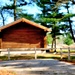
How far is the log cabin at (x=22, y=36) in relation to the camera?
3419cm

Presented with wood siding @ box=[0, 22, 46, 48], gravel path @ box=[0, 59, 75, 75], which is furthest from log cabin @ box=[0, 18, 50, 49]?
gravel path @ box=[0, 59, 75, 75]

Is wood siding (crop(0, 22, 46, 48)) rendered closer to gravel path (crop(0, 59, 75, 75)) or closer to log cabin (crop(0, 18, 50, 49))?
log cabin (crop(0, 18, 50, 49))

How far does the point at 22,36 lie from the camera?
113 ft

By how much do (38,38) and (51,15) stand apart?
526 inches

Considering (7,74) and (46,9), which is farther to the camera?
(46,9)

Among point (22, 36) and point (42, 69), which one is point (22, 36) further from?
point (42, 69)

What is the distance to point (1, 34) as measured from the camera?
34156mm

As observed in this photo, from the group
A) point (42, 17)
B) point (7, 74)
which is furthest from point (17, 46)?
point (7, 74)

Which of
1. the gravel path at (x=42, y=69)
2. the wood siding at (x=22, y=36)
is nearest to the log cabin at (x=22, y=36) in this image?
the wood siding at (x=22, y=36)

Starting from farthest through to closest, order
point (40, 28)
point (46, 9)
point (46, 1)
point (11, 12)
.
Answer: point (11, 12), point (46, 9), point (46, 1), point (40, 28)

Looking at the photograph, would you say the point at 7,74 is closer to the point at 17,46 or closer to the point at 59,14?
the point at 17,46

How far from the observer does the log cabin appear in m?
34.2

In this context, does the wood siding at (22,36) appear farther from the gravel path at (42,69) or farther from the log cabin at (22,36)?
the gravel path at (42,69)

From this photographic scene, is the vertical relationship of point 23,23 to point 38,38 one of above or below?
above
